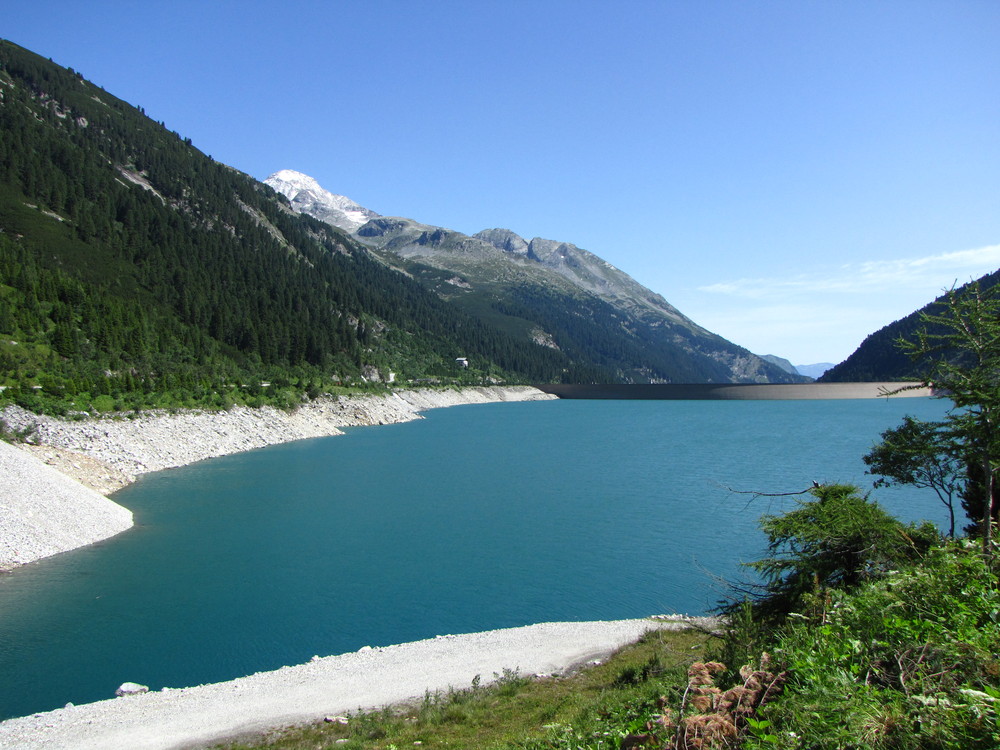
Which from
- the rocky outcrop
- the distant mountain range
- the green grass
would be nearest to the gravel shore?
the green grass

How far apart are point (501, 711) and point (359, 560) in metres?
13.8

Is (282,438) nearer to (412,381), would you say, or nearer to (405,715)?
(405,715)

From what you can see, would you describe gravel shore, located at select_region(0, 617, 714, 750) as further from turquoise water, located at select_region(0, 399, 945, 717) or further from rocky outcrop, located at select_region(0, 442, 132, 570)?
rocky outcrop, located at select_region(0, 442, 132, 570)

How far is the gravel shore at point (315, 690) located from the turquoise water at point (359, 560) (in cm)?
153

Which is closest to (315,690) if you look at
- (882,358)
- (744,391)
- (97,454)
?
(97,454)

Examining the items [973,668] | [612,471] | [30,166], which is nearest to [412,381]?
[30,166]

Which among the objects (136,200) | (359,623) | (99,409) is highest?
(136,200)

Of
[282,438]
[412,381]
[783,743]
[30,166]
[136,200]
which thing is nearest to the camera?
[783,743]

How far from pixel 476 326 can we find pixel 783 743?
19519 cm

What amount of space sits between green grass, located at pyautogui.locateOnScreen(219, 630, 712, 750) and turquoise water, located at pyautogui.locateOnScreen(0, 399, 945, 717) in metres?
4.52

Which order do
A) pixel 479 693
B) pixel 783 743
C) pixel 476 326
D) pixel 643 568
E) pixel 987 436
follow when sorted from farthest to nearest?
1. pixel 476 326
2. pixel 643 568
3. pixel 479 693
4. pixel 987 436
5. pixel 783 743

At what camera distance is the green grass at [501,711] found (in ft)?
29.6

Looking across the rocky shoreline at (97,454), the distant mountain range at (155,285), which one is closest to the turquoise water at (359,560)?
the rocky shoreline at (97,454)

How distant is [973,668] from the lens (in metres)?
4.54
